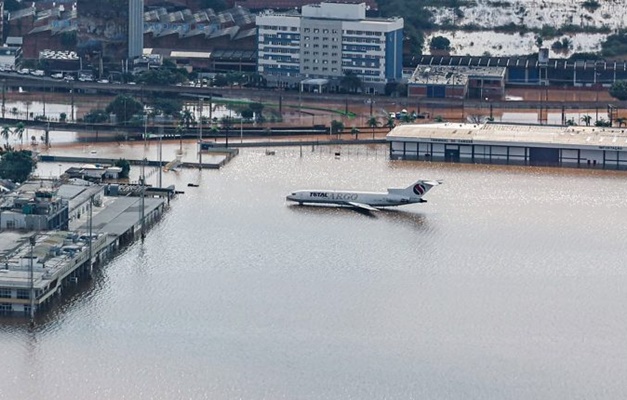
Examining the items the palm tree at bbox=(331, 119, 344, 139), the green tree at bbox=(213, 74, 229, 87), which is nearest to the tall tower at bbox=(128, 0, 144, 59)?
the green tree at bbox=(213, 74, 229, 87)

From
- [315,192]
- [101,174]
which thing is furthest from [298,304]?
[101,174]

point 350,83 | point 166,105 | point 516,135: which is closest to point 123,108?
point 166,105

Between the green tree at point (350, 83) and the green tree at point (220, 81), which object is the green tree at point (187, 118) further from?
the green tree at point (350, 83)

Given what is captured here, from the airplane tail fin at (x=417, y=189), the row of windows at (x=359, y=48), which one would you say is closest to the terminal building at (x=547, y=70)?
the row of windows at (x=359, y=48)

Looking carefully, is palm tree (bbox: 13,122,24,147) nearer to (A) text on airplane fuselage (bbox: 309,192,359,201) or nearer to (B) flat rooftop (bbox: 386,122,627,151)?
(B) flat rooftop (bbox: 386,122,627,151)

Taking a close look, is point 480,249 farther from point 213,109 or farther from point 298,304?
point 213,109
